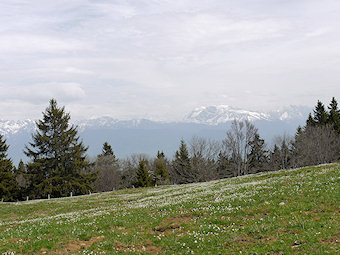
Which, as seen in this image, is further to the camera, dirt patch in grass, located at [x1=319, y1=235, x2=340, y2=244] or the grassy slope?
the grassy slope

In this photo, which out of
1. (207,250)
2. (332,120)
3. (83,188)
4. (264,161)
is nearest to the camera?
(207,250)

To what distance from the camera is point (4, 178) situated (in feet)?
251

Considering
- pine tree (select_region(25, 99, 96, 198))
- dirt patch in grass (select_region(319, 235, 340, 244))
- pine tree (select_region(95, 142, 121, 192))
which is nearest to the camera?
dirt patch in grass (select_region(319, 235, 340, 244))

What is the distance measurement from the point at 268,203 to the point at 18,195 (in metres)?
82.1

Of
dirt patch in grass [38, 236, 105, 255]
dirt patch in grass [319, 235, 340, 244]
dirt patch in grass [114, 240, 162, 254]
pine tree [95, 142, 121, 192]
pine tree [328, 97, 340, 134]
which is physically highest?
pine tree [328, 97, 340, 134]

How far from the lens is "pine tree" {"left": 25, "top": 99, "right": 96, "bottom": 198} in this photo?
6988 cm

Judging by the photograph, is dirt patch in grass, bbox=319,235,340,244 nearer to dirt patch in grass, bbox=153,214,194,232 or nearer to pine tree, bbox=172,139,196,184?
dirt patch in grass, bbox=153,214,194,232

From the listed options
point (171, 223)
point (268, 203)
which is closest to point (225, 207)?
point (268, 203)

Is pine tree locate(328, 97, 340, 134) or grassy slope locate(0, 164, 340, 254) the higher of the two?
pine tree locate(328, 97, 340, 134)

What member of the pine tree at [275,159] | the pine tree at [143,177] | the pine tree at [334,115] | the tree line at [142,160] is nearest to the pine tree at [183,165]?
the tree line at [142,160]

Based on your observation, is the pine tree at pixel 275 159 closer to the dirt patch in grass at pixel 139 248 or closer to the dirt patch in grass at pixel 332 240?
the dirt patch in grass at pixel 332 240

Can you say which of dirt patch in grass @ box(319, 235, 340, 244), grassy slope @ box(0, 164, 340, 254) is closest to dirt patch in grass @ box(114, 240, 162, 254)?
grassy slope @ box(0, 164, 340, 254)

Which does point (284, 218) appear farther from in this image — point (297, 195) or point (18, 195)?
point (18, 195)

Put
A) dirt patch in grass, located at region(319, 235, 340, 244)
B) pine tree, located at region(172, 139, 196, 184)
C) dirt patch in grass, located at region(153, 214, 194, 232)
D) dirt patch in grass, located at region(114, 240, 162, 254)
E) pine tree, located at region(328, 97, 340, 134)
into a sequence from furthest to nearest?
pine tree, located at region(172, 139, 196, 184) → pine tree, located at region(328, 97, 340, 134) → dirt patch in grass, located at region(153, 214, 194, 232) → dirt patch in grass, located at region(114, 240, 162, 254) → dirt patch in grass, located at region(319, 235, 340, 244)
